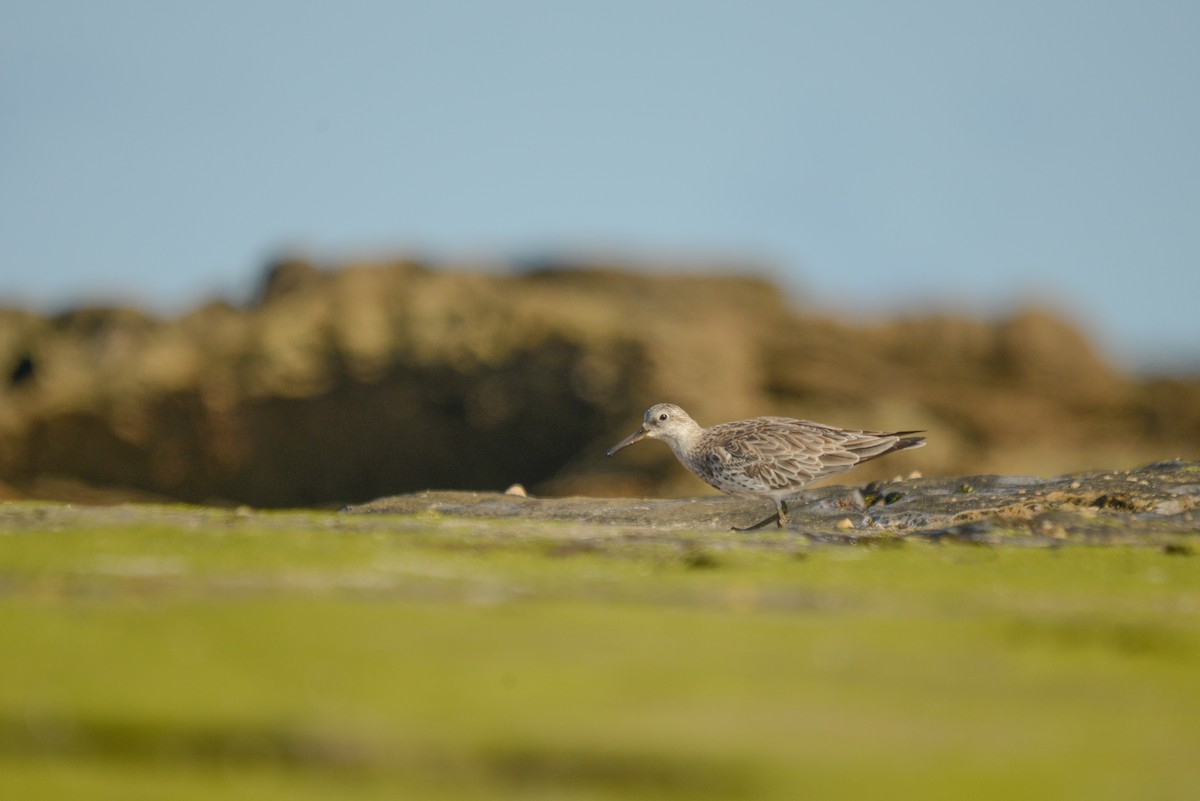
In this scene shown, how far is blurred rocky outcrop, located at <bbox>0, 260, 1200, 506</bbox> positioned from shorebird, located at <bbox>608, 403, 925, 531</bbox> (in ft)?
65.8

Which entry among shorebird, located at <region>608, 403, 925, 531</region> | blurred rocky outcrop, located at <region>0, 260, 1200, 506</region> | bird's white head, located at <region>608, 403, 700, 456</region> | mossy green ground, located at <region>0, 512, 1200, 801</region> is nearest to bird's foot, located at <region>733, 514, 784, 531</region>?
shorebird, located at <region>608, 403, 925, 531</region>

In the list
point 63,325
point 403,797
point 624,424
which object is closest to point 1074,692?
point 403,797

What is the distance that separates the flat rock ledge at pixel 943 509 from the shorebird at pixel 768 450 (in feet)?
0.88

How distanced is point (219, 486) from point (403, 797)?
116ft

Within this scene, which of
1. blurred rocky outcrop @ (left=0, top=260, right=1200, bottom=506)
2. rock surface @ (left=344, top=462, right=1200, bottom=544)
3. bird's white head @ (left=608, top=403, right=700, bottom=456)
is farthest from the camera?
blurred rocky outcrop @ (left=0, top=260, right=1200, bottom=506)

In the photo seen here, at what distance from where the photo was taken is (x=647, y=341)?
34.3 meters

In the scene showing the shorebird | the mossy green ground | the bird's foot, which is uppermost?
the shorebird

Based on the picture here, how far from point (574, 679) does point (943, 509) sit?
6712 mm

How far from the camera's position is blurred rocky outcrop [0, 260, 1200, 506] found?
34.9 m

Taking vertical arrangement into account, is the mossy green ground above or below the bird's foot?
above

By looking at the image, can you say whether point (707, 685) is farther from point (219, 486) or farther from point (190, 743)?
point (219, 486)

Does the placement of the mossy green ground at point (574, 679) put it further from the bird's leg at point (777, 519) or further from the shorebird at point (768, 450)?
the shorebird at point (768, 450)

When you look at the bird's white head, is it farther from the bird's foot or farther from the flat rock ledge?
the bird's foot

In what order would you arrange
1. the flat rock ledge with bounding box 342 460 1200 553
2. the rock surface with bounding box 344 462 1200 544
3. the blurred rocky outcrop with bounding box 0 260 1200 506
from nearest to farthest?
1. the flat rock ledge with bounding box 342 460 1200 553
2. the rock surface with bounding box 344 462 1200 544
3. the blurred rocky outcrop with bounding box 0 260 1200 506
